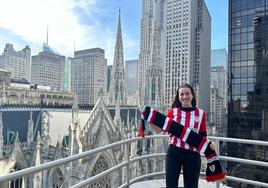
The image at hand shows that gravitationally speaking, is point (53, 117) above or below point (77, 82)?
below

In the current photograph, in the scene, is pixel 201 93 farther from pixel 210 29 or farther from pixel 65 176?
pixel 65 176

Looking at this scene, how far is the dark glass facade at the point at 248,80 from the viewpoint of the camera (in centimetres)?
2023

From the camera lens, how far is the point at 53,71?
359 ft

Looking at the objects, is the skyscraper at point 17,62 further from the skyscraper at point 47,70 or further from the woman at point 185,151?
the woman at point 185,151

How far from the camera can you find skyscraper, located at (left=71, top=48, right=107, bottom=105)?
94.2 m

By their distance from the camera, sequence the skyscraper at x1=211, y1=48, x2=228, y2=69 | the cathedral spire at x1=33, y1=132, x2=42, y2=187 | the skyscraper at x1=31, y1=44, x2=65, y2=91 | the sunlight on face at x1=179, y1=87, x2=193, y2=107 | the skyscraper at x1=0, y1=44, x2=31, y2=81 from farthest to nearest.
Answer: the skyscraper at x1=211, y1=48, x2=228, y2=69 → the skyscraper at x1=31, y1=44, x2=65, y2=91 → the skyscraper at x1=0, y1=44, x2=31, y2=81 → the cathedral spire at x1=33, y1=132, x2=42, y2=187 → the sunlight on face at x1=179, y1=87, x2=193, y2=107

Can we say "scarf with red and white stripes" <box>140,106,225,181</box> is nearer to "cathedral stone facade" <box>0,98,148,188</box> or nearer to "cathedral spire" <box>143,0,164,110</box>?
"cathedral stone facade" <box>0,98,148,188</box>

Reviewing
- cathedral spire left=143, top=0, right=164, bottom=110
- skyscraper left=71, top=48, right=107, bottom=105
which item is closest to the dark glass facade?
cathedral spire left=143, top=0, right=164, bottom=110

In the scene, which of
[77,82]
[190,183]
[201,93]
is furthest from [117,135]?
[77,82]

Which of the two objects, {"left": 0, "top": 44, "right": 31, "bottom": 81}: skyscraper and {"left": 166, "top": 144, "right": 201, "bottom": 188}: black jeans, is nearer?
{"left": 166, "top": 144, "right": 201, "bottom": 188}: black jeans

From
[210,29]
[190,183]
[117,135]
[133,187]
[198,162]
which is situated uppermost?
[210,29]

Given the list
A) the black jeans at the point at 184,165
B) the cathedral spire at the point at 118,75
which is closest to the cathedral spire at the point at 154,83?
the cathedral spire at the point at 118,75

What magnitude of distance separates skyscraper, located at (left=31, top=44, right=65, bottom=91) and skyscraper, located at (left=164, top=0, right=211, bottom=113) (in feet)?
173

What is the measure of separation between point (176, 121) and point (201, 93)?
79.0 m
